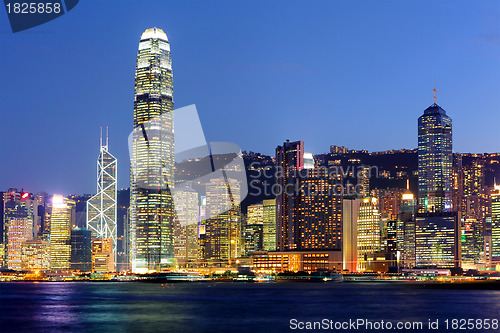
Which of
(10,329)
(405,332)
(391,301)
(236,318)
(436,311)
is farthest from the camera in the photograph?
(391,301)

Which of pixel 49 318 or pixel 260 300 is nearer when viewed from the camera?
pixel 49 318

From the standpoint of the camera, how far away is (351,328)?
211ft

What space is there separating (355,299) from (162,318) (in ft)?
122

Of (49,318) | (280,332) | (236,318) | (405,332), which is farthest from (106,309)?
(405,332)

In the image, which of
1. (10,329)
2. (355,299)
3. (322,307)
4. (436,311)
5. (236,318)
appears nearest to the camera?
(10,329)

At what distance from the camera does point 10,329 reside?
6544 centimetres

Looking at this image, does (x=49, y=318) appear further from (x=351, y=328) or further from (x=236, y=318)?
(x=351, y=328)

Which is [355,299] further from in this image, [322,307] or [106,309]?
[106,309]

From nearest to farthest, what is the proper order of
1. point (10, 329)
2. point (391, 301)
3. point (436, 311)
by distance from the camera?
point (10, 329) < point (436, 311) < point (391, 301)

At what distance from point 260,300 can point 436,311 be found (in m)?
27.7

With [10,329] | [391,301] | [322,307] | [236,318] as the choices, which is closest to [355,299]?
[391,301]

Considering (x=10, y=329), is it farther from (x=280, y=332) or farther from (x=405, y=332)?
(x=405, y=332)

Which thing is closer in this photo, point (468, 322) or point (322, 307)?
point (468, 322)

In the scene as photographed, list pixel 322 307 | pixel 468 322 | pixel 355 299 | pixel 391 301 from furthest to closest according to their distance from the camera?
pixel 355 299 → pixel 391 301 → pixel 322 307 → pixel 468 322
